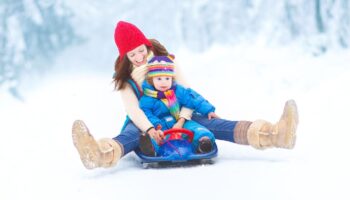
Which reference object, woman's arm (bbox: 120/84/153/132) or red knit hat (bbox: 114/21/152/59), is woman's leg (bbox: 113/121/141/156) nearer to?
woman's arm (bbox: 120/84/153/132)

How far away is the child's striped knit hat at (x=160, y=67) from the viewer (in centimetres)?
236

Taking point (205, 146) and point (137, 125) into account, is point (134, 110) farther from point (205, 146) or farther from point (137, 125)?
point (205, 146)

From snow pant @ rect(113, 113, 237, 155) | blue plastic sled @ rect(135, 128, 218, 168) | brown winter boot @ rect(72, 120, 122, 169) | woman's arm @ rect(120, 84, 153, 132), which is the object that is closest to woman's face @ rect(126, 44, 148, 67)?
woman's arm @ rect(120, 84, 153, 132)

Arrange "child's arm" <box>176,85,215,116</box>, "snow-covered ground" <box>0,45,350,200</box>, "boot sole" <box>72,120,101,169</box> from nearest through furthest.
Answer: "snow-covered ground" <box>0,45,350,200</box>
"boot sole" <box>72,120,101,169</box>
"child's arm" <box>176,85,215,116</box>

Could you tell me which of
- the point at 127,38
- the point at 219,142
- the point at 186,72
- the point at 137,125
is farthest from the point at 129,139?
the point at 186,72

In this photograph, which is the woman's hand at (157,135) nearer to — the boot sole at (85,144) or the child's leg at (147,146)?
the child's leg at (147,146)

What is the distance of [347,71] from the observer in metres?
3.57

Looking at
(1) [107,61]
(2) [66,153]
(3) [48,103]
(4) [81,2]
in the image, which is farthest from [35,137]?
(4) [81,2]

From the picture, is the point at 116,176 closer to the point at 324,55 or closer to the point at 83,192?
the point at 83,192

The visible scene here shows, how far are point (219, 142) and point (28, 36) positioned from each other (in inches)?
89.0

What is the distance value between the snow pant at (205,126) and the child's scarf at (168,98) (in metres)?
0.10

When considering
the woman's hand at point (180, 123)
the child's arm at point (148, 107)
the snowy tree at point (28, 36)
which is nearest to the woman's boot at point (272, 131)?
the woman's hand at point (180, 123)

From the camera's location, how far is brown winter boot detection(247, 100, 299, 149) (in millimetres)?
2076

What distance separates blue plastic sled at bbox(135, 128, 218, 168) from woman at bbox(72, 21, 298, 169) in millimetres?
52
